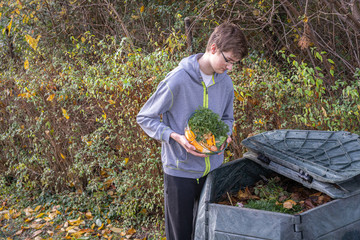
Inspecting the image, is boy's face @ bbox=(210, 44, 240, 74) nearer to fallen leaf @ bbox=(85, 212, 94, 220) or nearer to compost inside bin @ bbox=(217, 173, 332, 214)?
compost inside bin @ bbox=(217, 173, 332, 214)

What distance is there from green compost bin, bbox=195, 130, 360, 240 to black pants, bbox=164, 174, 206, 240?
4.8 inches

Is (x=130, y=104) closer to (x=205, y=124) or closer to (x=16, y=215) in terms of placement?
(x=205, y=124)

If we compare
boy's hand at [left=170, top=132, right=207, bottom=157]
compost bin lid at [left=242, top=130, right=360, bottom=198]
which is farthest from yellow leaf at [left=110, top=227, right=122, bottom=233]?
boy's hand at [left=170, top=132, right=207, bottom=157]

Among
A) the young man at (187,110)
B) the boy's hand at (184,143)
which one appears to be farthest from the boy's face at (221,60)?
the boy's hand at (184,143)

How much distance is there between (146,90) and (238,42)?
5.19 feet

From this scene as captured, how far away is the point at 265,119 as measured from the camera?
340 centimetres

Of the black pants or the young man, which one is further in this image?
the black pants

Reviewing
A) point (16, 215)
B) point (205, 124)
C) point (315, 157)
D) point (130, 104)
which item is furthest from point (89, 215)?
point (315, 157)

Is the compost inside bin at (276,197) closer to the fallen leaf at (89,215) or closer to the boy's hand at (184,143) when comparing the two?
the boy's hand at (184,143)

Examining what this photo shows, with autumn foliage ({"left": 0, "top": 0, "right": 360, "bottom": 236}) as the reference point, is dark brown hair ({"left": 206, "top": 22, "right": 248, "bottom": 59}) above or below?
above

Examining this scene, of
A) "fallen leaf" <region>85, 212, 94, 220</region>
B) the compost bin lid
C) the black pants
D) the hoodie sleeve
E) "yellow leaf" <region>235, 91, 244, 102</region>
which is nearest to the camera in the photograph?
the compost bin lid

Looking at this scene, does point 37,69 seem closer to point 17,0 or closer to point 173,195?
point 17,0

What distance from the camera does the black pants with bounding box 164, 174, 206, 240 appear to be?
7.55 feet

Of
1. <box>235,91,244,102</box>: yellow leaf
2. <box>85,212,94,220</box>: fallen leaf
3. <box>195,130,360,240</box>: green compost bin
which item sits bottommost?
<box>85,212,94,220</box>: fallen leaf
